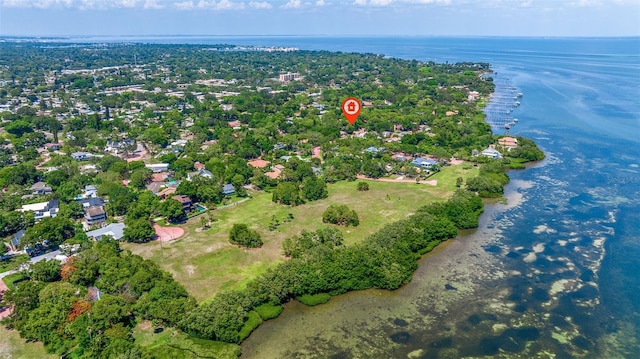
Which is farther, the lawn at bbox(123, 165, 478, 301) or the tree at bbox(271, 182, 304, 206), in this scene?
the tree at bbox(271, 182, 304, 206)

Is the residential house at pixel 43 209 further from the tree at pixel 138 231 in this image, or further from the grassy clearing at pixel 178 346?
the grassy clearing at pixel 178 346

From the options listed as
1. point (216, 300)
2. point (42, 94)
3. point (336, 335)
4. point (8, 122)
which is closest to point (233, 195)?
point (216, 300)

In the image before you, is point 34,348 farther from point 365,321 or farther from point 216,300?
point 365,321

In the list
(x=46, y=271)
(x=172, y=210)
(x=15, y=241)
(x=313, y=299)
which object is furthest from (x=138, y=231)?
(x=313, y=299)

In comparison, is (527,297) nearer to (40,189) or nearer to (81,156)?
(40,189)

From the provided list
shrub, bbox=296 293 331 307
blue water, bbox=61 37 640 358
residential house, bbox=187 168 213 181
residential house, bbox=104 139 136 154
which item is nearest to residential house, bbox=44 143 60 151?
residential house, bbox=104 139 136 154

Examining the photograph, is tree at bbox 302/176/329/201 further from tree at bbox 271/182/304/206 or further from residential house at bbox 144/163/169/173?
residential house at bbox 144/163/169/173

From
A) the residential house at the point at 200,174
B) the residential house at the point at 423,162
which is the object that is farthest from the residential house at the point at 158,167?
the residential house at the point at 423,162
